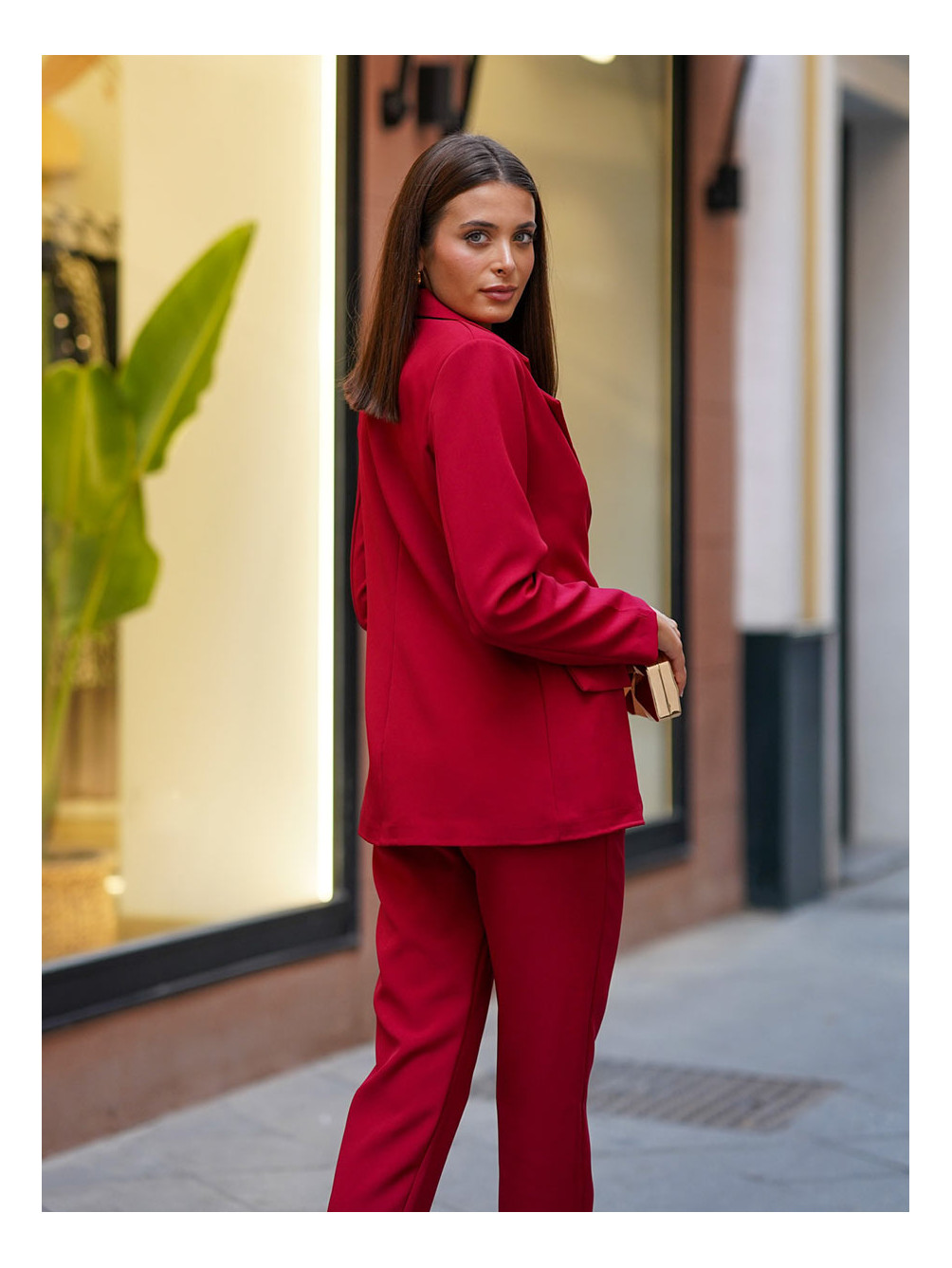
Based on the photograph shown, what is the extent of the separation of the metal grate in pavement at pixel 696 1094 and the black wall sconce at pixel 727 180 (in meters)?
3.64

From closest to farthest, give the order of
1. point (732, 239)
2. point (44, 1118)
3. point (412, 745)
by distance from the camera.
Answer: point (412, 745)
point (44, 1118)
point (732, 239)

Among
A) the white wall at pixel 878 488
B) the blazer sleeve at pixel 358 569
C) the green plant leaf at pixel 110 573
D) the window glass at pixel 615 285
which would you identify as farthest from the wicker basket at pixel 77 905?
the white wall at pixel 878 488

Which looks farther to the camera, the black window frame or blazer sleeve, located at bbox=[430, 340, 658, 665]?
the black window frame

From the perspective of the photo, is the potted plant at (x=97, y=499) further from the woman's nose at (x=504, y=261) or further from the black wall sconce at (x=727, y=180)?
the black wall sconce at (x=727, y=180)

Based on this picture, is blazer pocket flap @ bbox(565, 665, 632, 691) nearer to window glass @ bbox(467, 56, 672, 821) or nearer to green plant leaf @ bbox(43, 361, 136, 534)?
green plant leaf @ bbox(43, 361, 136, 534)

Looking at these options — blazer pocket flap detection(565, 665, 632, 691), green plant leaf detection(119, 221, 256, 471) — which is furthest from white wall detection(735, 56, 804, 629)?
blazer pocket flap detection(565, 665, 632, 691)

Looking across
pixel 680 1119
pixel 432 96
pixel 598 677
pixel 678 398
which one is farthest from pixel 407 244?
pixel 678 398

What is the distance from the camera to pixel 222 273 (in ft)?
14.5

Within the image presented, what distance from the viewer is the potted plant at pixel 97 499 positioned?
4.09 m

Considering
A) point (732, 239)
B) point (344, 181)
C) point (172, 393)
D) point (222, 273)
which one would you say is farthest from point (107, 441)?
point (732, 239)

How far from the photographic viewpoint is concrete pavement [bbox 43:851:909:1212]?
11.7 ft

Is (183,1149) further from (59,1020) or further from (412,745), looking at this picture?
(412,745)

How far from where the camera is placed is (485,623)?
206 centimetres
